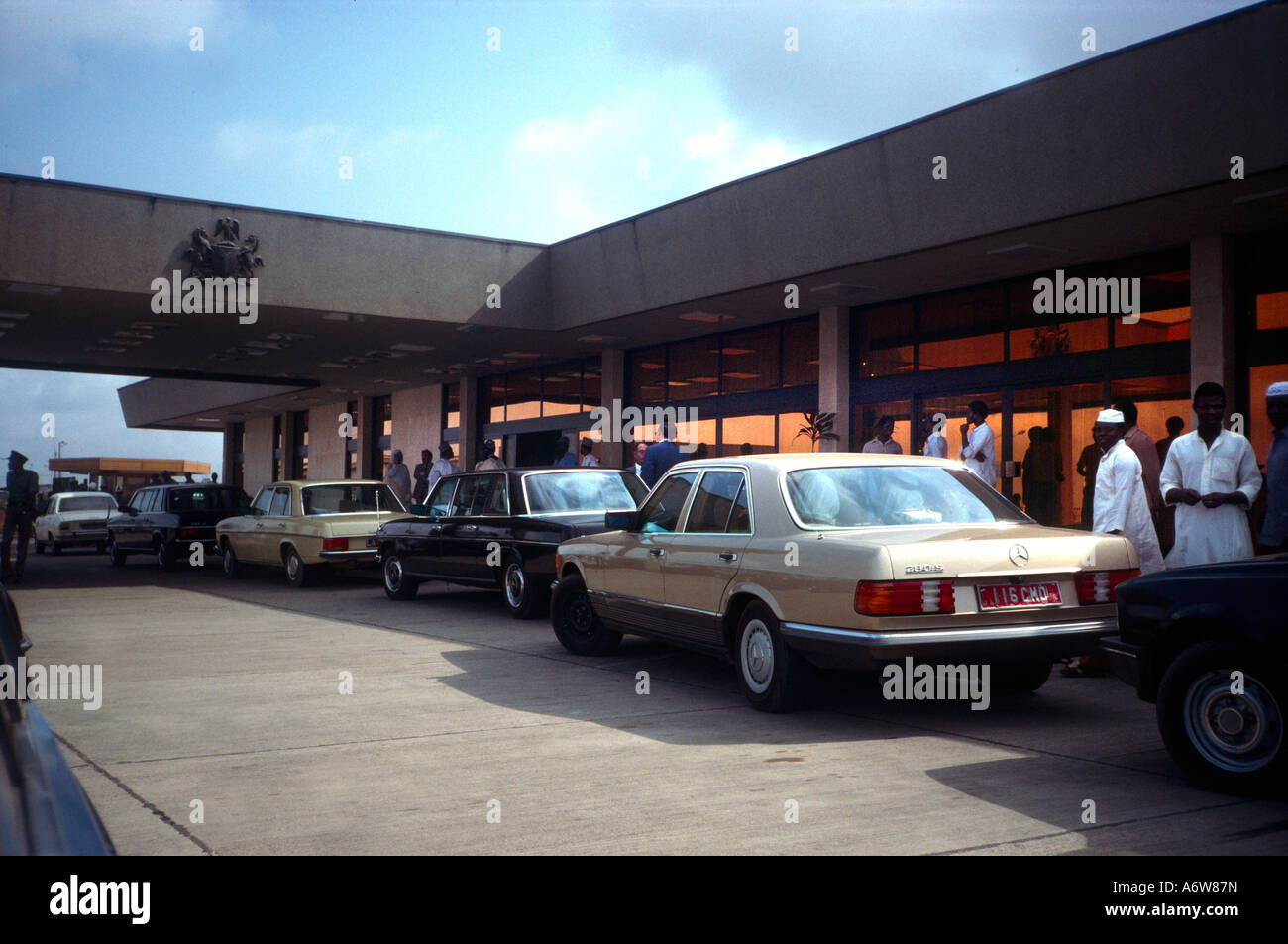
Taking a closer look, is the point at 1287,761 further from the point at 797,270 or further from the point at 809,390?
the point at 809,390

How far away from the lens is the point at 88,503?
28391mm

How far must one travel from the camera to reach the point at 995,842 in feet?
13.4

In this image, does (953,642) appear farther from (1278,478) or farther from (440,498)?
(440,498)

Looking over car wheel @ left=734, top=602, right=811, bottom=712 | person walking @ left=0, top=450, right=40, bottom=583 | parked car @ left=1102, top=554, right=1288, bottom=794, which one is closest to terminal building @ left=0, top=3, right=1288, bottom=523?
person walking @ left=0, top=450, right=40, bottom=583

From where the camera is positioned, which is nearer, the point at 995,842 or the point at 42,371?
the point at 995,842

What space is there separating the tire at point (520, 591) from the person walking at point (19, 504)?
968 cm

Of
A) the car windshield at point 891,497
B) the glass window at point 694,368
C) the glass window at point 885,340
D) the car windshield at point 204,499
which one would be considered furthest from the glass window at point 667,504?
the car windshield at point 204,499

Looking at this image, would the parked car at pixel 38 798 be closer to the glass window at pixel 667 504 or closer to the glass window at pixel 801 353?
the glass window at pixel 667 504

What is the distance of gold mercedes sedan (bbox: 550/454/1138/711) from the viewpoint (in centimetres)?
594

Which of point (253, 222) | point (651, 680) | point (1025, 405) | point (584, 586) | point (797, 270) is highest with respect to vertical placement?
→ point (253, 222)

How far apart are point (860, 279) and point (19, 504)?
1315 cm

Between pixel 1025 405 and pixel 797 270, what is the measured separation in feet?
11.3

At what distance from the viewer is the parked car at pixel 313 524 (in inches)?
621
